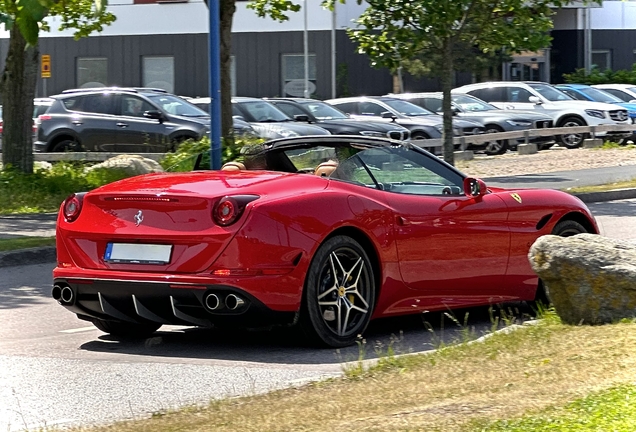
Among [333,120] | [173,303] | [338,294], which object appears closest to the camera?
[173,303]

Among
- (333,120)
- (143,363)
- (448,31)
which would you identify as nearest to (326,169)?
(143,363)

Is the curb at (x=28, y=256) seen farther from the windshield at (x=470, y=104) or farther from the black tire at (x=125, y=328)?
the windshield at (x=470, y=104)

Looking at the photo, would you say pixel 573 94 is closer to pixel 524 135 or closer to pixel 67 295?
pixel 524 135

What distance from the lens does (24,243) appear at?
13.5 m

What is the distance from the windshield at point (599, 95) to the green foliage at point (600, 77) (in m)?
14.3

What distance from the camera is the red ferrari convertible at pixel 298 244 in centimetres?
738

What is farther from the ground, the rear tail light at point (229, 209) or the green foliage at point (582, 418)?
the rear tail light at point (229, 209)

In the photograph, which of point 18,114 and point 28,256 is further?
point 18,114

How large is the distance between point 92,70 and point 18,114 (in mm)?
36719

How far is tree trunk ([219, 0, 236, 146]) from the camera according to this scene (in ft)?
67.6

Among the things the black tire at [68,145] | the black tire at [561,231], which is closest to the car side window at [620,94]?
the black tire at [68,145]

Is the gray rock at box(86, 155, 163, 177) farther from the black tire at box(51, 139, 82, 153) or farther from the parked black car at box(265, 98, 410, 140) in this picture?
the parked black car at box(265, 98, 410, 140)

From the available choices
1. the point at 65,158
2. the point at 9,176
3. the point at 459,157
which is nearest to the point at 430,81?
the point at 459,157

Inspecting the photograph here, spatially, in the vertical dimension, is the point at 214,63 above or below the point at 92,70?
below
